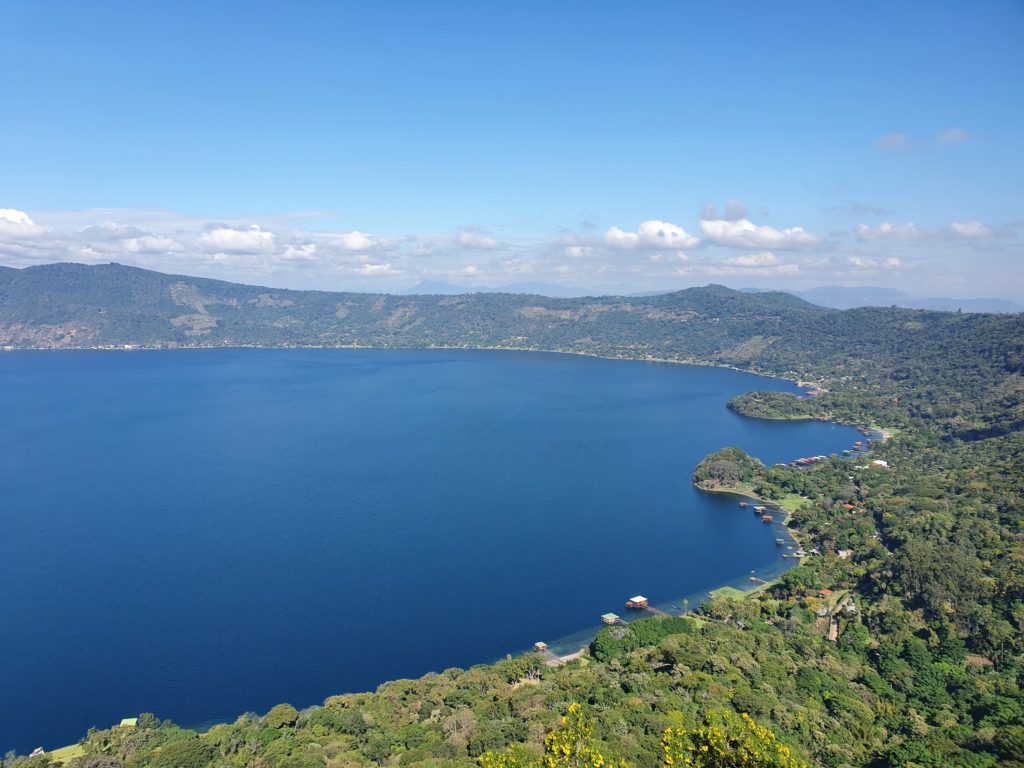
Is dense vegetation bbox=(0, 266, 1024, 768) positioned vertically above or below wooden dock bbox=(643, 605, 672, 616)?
above

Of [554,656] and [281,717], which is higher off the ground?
[281,717]

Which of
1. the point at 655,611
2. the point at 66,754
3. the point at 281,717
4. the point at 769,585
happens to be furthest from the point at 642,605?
Answer: the point at 66,754

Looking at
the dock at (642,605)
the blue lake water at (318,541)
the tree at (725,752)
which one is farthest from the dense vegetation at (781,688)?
the blue lake water at (318,541)

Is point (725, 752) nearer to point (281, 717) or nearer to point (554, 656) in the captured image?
point (281, 717)

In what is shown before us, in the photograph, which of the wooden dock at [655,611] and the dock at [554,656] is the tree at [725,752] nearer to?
A: the dock at [554,656]

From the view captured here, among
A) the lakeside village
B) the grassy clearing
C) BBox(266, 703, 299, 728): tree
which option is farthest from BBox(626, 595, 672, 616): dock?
the grassy clearing

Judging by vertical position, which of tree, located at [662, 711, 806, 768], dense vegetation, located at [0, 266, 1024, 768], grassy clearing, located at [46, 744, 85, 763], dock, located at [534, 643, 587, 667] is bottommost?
grassy clearing, located at [46, 744, 85, 763]

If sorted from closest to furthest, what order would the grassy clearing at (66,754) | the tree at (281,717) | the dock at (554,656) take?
the grassy clearing at (66,754) → the tree at (281,717) → the dock at (554,656)

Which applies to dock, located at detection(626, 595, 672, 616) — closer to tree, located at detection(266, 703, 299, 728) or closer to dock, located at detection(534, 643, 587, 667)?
dock, located at detection(534, 643, 587, 667)

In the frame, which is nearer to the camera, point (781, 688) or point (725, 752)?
point (725, 752)

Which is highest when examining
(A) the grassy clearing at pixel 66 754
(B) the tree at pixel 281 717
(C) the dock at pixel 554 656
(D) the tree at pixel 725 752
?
(D) the tree at pixel 725 752
